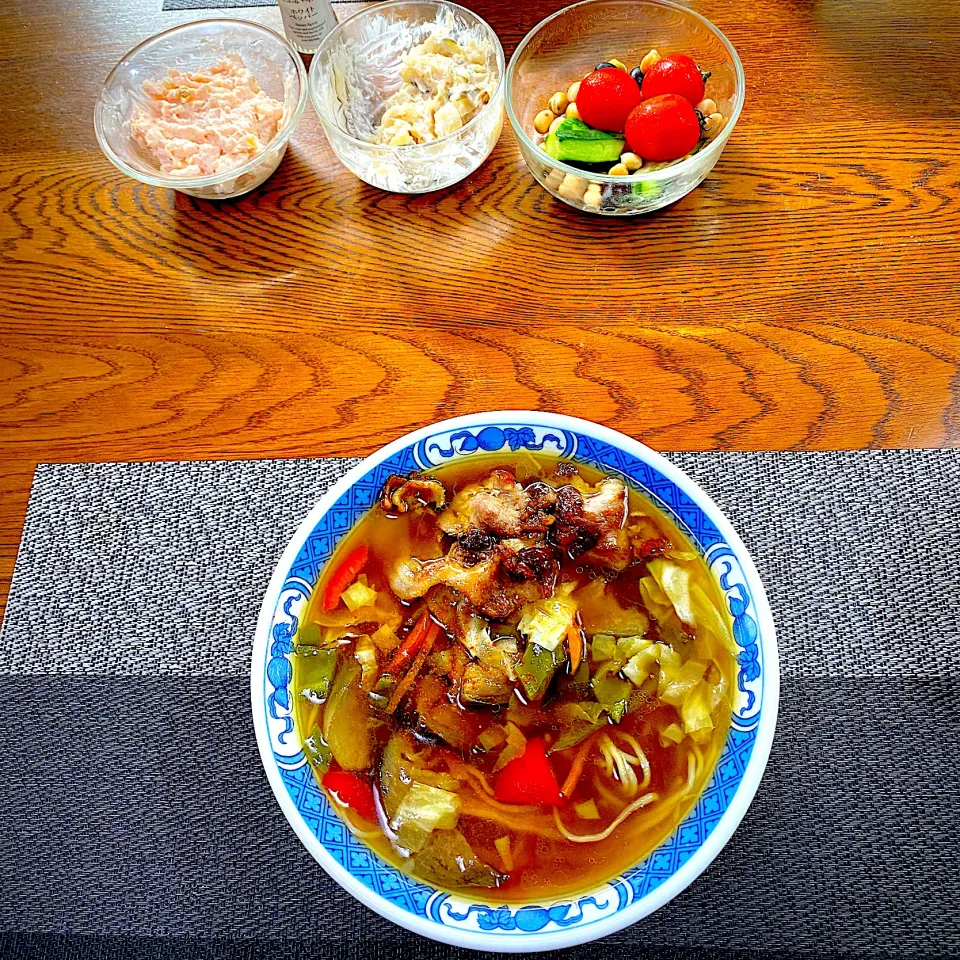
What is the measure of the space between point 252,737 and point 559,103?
1642mm

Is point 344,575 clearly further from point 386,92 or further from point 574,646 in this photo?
Result: point 386,92

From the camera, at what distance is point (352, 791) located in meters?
1.52

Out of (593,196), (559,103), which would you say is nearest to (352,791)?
(593,196)

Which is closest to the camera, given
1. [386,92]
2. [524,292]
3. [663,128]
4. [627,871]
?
[627,871]

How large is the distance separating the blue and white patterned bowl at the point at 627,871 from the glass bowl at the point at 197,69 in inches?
38.2

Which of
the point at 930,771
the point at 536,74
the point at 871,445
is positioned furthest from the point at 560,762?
the point at 536,74

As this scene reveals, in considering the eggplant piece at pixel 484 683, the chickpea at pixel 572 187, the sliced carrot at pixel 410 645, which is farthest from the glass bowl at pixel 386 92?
the eggplant piece at pixel 484 683

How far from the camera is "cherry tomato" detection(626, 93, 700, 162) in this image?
77.7 inches

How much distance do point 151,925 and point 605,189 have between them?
182 centimetres

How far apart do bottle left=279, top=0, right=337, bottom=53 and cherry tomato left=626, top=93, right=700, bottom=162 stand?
2.93 feet

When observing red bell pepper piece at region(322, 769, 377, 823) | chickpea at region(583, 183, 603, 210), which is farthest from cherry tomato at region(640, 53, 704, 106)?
red bell pepper piece at region(322, 769, 377, 823)

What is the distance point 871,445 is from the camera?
75.2 inches

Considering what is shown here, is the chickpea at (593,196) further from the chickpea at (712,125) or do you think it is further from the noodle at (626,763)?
the noodle at (626,763)

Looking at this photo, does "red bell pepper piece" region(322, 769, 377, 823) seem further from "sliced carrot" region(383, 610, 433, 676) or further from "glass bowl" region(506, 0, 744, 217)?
"glass bowl" region(506, 0, 744, 217)
